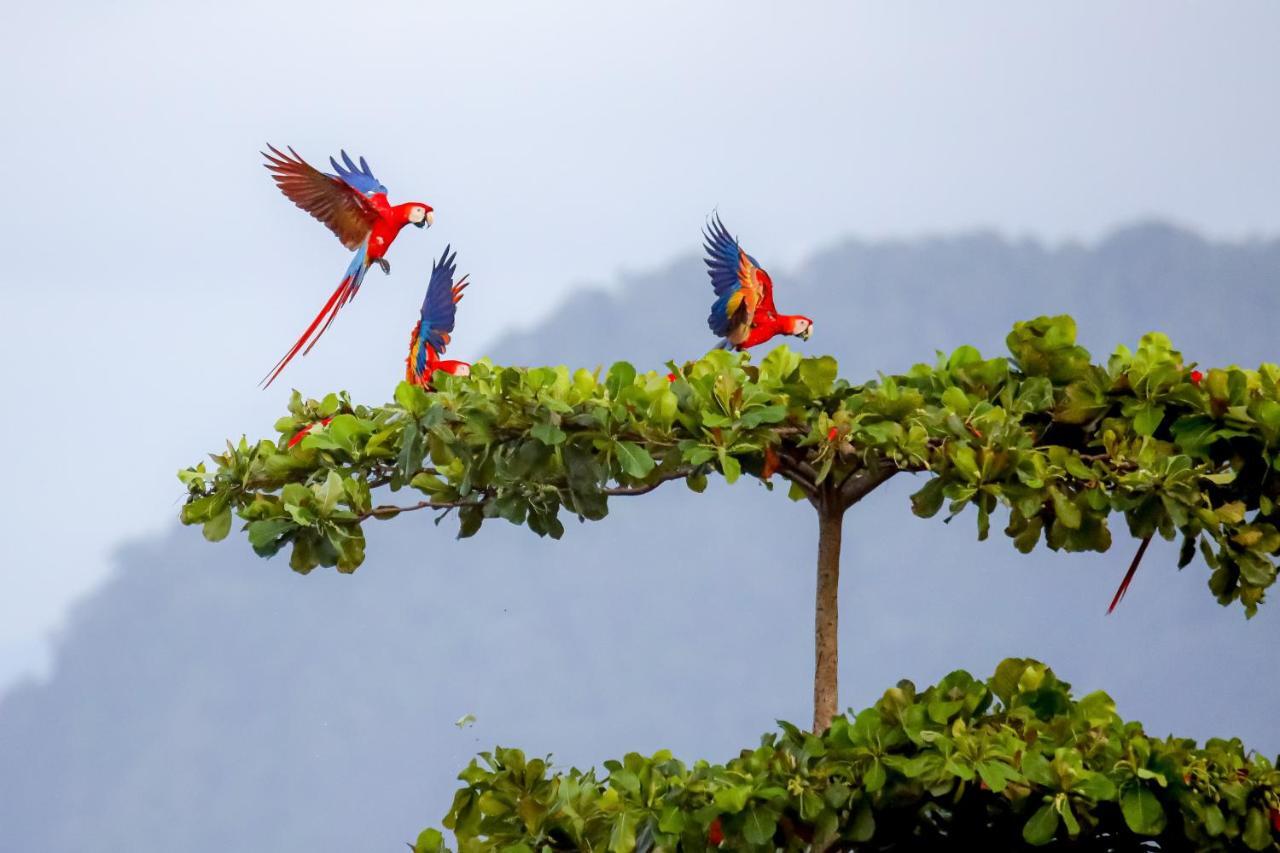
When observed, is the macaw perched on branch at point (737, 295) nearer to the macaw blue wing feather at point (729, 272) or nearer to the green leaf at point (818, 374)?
the macaw blue wing feather at point (729, 272)

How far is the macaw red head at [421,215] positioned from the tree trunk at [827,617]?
963 millimetres

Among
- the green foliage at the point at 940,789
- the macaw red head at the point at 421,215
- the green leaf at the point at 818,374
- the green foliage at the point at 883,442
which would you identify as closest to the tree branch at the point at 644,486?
the green foliage at the point at 883,442

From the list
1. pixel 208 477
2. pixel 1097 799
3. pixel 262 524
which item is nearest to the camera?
pixel 1097 799

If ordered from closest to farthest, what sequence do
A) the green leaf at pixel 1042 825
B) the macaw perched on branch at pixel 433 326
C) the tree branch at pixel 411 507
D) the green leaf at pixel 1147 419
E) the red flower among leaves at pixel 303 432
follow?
1. the green leaf at pixel 1042 825
2. the green leaf at pixel 1147 419
3. the tree branch at pixel 411 507
4. the red flower among leaves at pixel 303 432
5. the macaw perched on branch at pixel 433 326

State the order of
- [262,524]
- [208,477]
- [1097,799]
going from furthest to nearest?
[208,477] < [262,524] < [1097,799]

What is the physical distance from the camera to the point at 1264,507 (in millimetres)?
2354

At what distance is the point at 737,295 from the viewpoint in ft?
9.83

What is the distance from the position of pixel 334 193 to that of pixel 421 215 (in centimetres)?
16

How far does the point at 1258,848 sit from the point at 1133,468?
1.78ft

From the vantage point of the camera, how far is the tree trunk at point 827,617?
2549mm

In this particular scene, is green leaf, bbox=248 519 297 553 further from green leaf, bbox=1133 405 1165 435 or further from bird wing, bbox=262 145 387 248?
green leaf, bbox=1133 405 1165 435

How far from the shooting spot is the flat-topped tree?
2.28 metres

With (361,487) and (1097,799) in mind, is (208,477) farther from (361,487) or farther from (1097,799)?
(1097,799)

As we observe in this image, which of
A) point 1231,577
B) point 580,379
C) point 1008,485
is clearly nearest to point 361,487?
point 580,379
